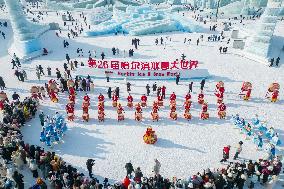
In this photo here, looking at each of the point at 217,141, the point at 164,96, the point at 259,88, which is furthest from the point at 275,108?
the point at 164,96

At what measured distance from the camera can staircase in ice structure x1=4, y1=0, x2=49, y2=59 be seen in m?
35.9

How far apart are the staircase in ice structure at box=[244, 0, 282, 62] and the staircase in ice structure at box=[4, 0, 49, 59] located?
988 inches

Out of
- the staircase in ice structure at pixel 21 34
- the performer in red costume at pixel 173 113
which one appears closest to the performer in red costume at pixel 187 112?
the performer in red costume at pixel 173 113

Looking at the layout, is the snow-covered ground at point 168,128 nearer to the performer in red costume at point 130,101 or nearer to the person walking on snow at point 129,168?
the performer in red costume at point 130,101

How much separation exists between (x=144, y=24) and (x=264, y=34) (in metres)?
18.7

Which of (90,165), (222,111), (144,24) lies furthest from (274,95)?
(144,24)

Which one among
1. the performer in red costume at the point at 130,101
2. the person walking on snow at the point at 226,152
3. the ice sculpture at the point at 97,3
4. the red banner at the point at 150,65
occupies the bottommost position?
the person walking on snow at the point at 226,152

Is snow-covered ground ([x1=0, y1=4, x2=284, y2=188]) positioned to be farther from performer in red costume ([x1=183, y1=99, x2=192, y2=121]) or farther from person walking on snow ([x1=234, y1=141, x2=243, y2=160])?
person walking on snow ([x1=234, y1=141, x2=243, y2=160])

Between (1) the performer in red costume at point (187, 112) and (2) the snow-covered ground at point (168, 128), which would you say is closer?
(2) the snow-covered ground at point (168, 128)

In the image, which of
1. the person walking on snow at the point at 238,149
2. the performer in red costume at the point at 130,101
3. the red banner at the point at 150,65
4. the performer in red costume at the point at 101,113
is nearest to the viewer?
the person walking on snow at the point at 238,149

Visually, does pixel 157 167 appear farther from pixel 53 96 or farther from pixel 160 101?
pixel 53 96

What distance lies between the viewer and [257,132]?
2323cm

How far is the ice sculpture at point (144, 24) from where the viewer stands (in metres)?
46.4

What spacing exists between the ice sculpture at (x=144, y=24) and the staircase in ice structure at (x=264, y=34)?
12677 millimetres
